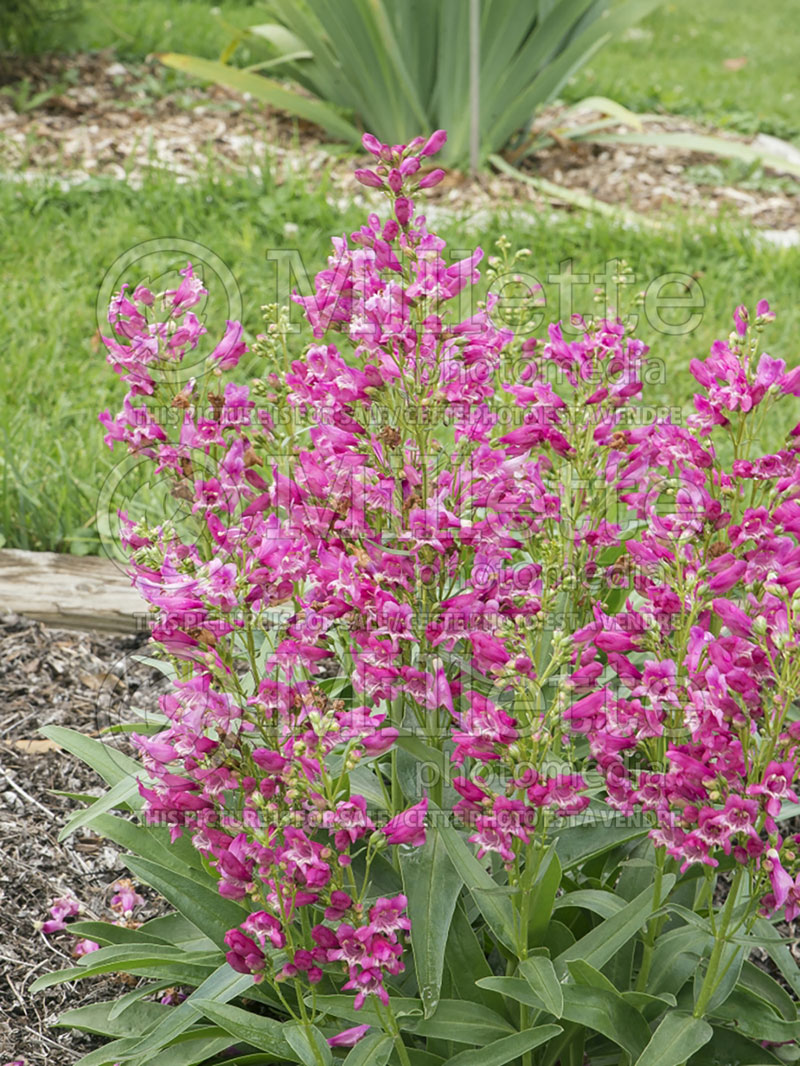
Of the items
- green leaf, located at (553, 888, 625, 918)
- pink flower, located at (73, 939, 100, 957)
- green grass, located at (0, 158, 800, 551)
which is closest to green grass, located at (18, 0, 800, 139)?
green grass, located at (0, 158, 800, 551)

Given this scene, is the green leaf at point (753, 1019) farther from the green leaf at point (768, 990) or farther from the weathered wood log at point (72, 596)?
the weathered wood log at point (72, 596)

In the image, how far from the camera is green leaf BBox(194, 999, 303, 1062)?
1769 mm

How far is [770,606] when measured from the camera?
1.65 m

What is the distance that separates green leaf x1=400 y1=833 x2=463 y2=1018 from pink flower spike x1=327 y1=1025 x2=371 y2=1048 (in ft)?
0.34

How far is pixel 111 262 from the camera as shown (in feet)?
18.9

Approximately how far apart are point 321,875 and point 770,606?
70 centimetres

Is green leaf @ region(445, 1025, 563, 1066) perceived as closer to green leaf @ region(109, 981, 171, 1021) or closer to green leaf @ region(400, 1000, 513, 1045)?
green leaf @ region(400, 1000, 513, 1045)

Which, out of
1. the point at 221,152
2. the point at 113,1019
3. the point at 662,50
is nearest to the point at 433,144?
the point at 113,1019

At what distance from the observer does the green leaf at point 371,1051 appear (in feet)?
5.56

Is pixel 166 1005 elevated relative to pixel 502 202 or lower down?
lower down

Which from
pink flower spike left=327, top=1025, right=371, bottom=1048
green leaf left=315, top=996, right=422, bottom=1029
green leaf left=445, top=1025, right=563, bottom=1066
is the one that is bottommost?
pink flower spike left=327, top=1025, right=371, bottom=1048

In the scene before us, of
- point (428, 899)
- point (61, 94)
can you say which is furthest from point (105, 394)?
point (61, 94)

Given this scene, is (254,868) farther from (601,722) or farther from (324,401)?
(324,401)

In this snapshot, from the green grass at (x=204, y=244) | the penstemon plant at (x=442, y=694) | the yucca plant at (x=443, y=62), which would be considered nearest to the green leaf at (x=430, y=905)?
the penstemon plant at (x=442, y=694)
